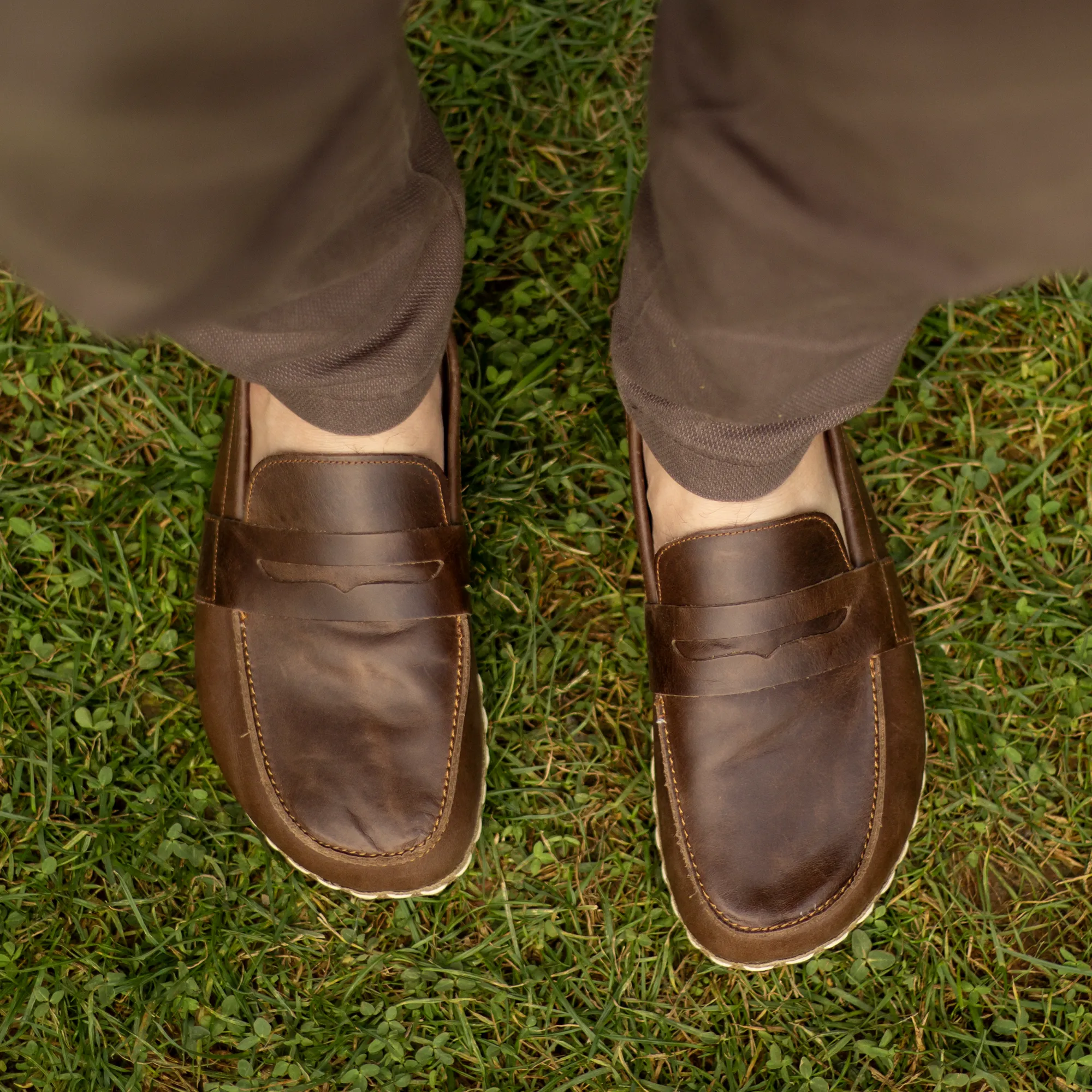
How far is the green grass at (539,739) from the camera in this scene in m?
1.84

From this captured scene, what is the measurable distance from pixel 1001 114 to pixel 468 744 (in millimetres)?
1342

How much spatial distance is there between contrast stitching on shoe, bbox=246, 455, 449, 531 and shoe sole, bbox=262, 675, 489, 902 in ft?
1.31

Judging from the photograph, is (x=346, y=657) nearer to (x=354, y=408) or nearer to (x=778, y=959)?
(x=354, y=408)

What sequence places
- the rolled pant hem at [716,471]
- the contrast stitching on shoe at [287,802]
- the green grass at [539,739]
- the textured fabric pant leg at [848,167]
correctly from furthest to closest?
the green grass at [539,739], the contrast stitching on shoe at [287,802], the rolled pant hem at [716,471], the textured fabric pant leg at [848,167]

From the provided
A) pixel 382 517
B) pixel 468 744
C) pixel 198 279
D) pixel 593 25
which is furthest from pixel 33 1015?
pixel 593 25

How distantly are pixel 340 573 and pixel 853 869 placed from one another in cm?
105

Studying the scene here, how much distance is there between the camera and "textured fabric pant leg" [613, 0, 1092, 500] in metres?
0.70

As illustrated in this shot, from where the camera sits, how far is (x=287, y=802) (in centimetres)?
169

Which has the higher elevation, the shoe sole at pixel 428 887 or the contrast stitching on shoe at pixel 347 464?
the contrast stitching on shoe at pixel 347 464

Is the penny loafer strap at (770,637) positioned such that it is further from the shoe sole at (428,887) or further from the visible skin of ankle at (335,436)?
the visible skin of ankle at (335,436)

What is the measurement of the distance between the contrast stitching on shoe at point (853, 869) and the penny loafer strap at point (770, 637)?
0.27 ft

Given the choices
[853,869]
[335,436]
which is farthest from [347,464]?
[853,869]

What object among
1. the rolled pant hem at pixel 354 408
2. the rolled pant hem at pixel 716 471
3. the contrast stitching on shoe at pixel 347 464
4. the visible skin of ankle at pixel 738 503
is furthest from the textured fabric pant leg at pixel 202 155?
the visible skin of ankle at pixel 738 503

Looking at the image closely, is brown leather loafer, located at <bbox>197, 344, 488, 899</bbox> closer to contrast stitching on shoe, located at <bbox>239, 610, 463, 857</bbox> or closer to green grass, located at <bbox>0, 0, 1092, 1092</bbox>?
contrast stitching on shoe, located at <bbox>239, 610, 463, 857</bbox>
